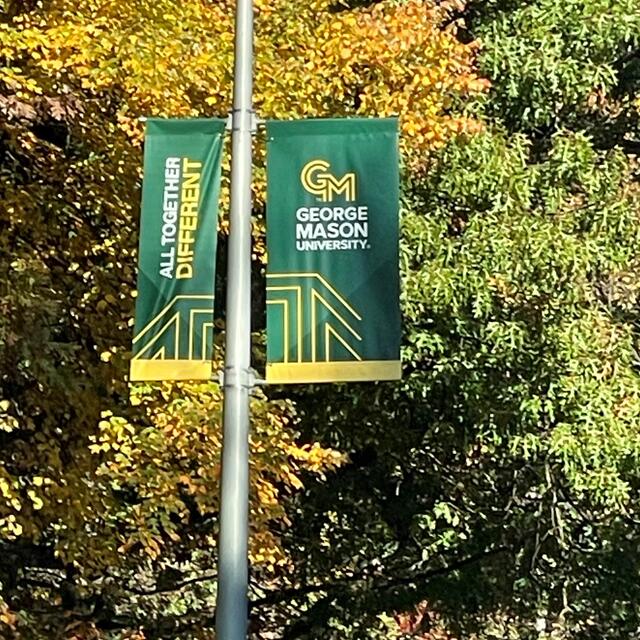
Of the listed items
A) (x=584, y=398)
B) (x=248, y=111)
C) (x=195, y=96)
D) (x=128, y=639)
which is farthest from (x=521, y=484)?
(x=248, y=111)

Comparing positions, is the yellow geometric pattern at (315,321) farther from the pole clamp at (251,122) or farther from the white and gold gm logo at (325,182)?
the pole clamp at (251,122)

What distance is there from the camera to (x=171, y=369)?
259 inches

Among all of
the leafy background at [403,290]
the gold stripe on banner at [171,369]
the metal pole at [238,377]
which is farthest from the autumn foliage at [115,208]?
the gold stripe on banner at [171,369]

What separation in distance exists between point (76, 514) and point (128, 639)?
13.8ft

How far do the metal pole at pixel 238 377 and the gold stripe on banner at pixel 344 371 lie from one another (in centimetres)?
38

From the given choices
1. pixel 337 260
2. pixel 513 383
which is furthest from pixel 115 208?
pixel 337 260

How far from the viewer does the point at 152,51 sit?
27.7 feet

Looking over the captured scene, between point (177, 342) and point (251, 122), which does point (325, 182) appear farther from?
point (177, 342)

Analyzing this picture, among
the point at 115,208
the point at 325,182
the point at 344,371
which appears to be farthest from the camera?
the point at 115,208

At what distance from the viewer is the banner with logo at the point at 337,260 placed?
6.41 meters

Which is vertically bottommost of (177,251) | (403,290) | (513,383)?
(513,383)

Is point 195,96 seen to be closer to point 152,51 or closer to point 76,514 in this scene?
point 152,51

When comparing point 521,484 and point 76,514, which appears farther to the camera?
point 521,484

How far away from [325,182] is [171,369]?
1.24 metres
